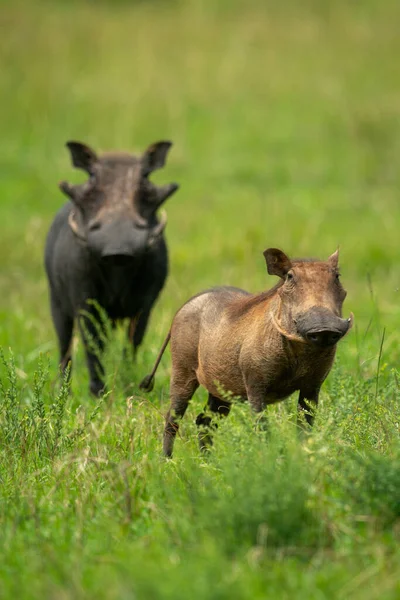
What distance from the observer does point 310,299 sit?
4426 millimetres

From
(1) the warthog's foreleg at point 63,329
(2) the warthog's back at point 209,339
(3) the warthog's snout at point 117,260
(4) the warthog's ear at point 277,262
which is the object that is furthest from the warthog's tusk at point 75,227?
(4) the warthog's ear at point 277,262

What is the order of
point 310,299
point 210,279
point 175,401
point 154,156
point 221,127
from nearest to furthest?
point 310,299 < point 175,401 < point 154,156 < point 210,279 < point 221,127

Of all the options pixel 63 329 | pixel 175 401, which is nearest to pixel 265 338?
pixel 175 401

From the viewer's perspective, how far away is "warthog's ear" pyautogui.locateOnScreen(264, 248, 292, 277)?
460cm

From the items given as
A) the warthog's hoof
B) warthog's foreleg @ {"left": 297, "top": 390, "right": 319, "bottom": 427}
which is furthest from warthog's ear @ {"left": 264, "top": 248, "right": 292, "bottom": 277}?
the warthog's hoof

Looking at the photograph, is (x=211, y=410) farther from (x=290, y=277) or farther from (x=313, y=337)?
(x=313, y=337)

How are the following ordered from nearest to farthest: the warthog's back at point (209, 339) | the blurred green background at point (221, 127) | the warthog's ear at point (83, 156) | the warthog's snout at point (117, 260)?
the warthog's back at point (209, 339)
the warthog's snout at point (117, 260)
the warthog's ear at point (83, 156)
the blurred green background at point (221, 127)

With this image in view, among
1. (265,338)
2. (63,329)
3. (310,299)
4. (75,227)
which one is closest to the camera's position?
(310,299)

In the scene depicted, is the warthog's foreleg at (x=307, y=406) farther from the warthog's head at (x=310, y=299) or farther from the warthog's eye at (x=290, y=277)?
the warthog's eye at (x=290, y=277)

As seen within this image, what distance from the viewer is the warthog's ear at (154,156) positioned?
7.70m

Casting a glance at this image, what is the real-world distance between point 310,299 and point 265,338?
13.8 inches

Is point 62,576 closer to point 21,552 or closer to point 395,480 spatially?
point 21,552

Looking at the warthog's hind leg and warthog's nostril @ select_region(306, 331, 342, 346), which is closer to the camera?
warthog's nostril @ select_region(306, 331, 342, 346)

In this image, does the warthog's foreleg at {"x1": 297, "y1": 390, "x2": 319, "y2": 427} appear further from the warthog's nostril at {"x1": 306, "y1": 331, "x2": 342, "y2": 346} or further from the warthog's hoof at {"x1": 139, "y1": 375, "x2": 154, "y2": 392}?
the warthog's hoof at {"x1": 139, "y1": 375, "x2": 154, "y2": 392}
